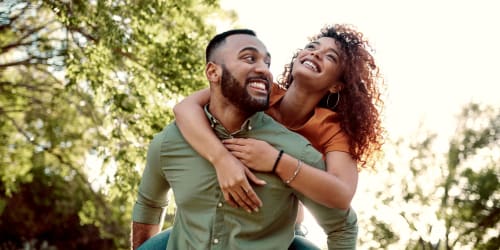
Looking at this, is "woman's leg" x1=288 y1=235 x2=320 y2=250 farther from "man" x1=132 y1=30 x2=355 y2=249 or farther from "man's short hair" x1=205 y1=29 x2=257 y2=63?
"man's short hair" x1=205 y1=29 x2=257 y2=63

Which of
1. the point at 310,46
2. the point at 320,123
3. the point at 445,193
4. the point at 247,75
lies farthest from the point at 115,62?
the point at 445,193

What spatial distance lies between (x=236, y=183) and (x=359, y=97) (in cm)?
125

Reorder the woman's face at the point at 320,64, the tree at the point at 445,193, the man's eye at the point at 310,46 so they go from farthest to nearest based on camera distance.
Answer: the tree at the point at 445,193 → the man's eye at the point at 310,46 → the woman's face at the point at 320,64

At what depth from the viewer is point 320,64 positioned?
3529 mm

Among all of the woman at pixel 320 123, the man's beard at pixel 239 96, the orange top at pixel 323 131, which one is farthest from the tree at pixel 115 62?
the man's beard at pixel 239 96

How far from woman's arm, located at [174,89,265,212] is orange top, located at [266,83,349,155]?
2.03 feet

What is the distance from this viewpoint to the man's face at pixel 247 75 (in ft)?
8.82

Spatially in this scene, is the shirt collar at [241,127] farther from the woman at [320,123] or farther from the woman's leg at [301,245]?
the woman's leg at [301,245]

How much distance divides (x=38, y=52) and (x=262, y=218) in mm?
13969

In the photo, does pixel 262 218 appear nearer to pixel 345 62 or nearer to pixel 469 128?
pixel 345 62

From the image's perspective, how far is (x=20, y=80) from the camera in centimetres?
1667

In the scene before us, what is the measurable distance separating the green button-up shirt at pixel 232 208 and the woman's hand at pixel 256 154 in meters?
0.05

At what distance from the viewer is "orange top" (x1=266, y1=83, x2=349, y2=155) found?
319 cm

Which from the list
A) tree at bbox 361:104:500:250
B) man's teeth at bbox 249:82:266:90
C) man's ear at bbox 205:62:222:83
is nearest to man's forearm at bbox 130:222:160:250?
man's ear at bbox 205:62:222:83
